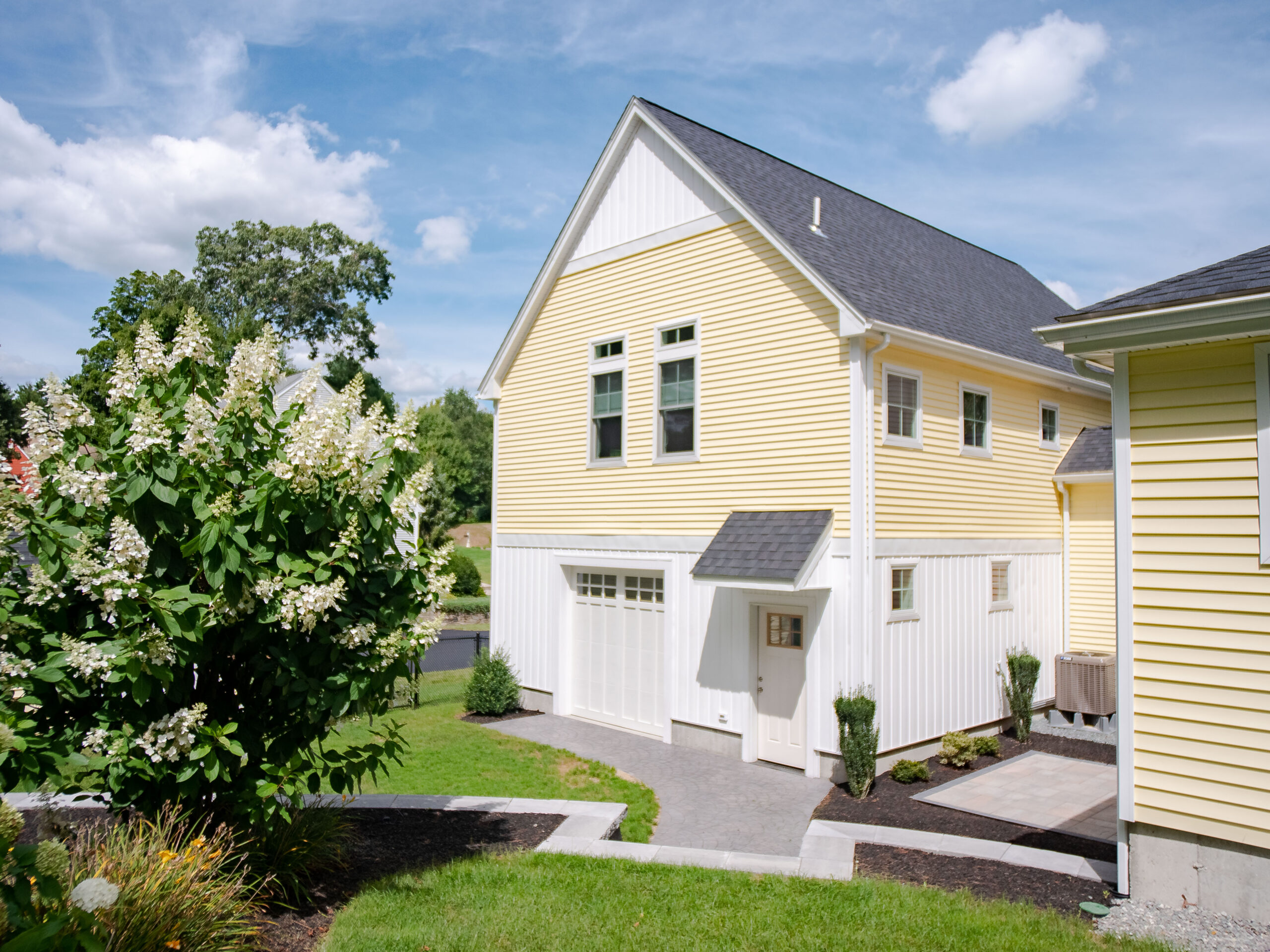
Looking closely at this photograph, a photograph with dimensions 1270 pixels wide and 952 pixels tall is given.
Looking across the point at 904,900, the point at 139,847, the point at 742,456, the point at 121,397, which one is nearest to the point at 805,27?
the point at 742,456

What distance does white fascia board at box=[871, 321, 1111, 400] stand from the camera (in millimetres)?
10945

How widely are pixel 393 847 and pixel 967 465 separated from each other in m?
9.47

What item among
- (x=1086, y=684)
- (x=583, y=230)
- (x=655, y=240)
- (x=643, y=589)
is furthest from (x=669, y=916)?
(x=583, y=230)

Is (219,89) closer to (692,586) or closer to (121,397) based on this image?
(121,397)

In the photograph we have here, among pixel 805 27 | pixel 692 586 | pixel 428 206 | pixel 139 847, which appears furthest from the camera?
pixel 428 206

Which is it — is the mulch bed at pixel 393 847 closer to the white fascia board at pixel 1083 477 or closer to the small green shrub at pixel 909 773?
the small green shrub at pixel 909 773

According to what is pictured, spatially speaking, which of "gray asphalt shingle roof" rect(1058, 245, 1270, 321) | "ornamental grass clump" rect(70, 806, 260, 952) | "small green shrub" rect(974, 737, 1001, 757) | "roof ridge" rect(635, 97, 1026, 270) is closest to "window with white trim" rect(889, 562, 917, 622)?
"small green shrub" rect(974, 737, 1001, 757)

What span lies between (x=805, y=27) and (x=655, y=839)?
10.2 meters

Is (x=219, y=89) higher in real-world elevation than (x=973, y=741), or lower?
higher

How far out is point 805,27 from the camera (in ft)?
37.4

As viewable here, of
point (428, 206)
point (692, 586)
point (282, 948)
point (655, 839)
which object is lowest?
point (655, 839)

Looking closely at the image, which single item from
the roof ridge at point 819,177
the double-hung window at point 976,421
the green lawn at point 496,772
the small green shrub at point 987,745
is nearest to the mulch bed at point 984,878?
the green lawn at point 496,772

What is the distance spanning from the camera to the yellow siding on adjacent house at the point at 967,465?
11.2 metres

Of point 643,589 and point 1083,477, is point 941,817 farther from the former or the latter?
point 1083,477
